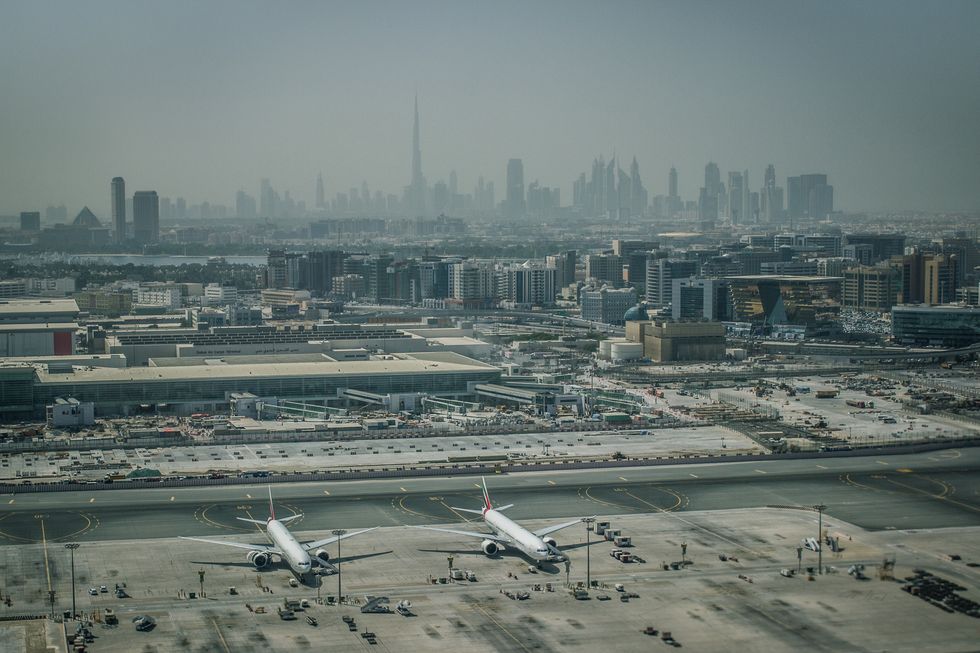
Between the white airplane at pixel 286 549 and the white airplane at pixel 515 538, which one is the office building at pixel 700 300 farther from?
the white airplane at pixel 286 549

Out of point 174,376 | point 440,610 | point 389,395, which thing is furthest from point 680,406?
point 440,610

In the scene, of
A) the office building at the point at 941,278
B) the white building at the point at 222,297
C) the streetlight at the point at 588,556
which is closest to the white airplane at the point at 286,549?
the streetlight at the point at 588,556

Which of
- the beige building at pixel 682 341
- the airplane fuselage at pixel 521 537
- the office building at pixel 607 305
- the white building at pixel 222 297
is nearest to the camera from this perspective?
the airplane fuselage at pixel 521 537

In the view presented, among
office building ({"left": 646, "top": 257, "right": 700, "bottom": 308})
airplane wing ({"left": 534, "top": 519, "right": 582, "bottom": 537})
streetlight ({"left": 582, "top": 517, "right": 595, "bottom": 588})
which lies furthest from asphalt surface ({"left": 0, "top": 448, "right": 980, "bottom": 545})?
office building ({"left": 646, "top": 257, "right": 700, "bottom": 308})

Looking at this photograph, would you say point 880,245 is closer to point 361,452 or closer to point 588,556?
point 361,452

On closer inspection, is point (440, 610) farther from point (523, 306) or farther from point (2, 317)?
point (523, 306)

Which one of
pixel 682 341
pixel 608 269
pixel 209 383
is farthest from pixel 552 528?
pixel 608 269
